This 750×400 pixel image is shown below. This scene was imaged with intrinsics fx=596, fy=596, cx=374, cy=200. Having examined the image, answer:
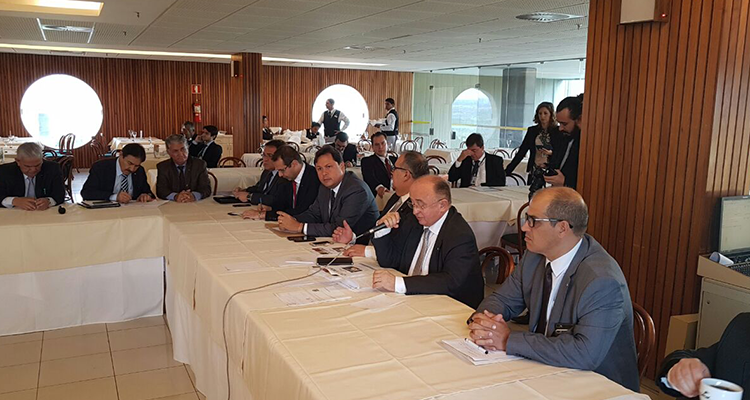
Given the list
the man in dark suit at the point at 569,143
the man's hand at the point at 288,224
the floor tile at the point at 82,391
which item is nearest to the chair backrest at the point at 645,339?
the man's hand at the point at 288,224

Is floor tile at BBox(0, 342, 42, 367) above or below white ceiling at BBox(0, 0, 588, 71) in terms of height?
below

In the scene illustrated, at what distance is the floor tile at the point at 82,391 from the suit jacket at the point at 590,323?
2393 mm

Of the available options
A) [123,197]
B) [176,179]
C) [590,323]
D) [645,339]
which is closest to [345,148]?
[176,179]

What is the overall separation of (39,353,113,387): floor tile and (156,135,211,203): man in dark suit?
68.2 inches

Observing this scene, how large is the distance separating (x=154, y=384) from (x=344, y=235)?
1376 millimetres

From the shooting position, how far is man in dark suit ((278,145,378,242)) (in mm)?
3705

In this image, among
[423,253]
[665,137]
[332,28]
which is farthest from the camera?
[332,28]

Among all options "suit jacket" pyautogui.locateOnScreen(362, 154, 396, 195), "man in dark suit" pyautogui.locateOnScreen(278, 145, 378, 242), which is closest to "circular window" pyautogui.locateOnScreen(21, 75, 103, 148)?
"suit jacket" pyautogui.locateOnScreen(362, 154, 396, 195)

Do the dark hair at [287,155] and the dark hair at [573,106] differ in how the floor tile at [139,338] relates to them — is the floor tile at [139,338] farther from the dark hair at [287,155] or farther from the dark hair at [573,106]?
the dark hair at [573,106]

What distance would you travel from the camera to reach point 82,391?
328 cm

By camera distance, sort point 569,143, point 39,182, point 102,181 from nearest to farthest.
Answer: point 569,143 < point 39,182 < point 102,181

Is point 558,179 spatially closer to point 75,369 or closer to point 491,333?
point 491,333

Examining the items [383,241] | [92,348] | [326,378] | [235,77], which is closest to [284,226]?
[383,241]

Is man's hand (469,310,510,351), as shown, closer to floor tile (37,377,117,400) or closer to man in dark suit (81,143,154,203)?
floor tile (37,377,117,400)
